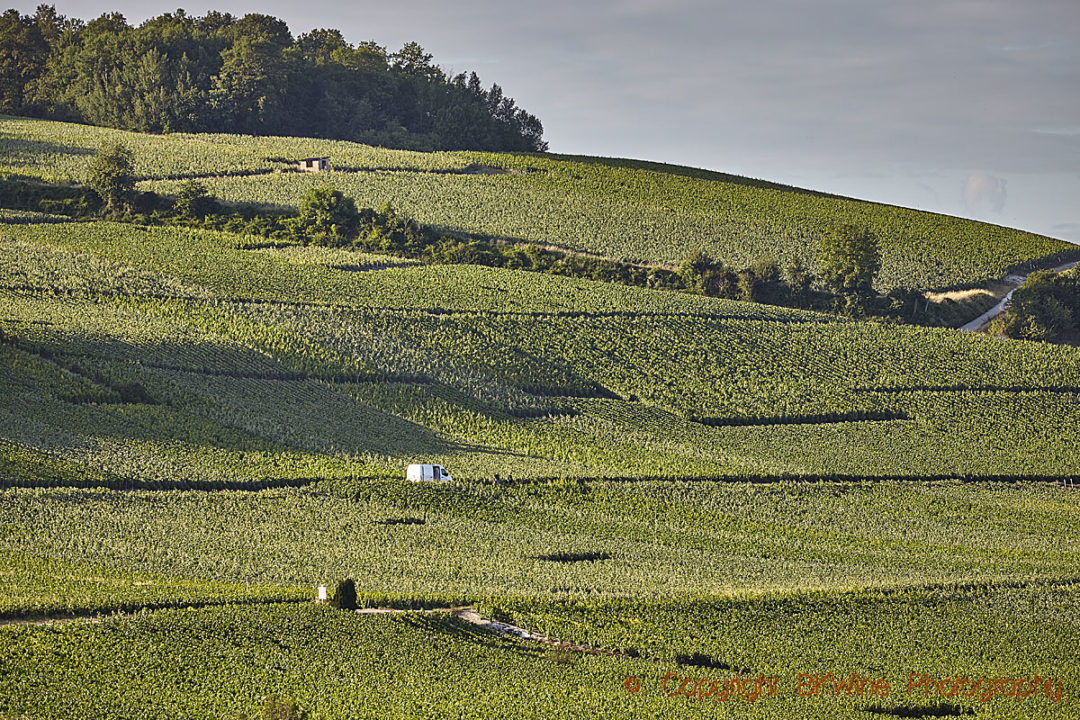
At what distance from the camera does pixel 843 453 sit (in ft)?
215

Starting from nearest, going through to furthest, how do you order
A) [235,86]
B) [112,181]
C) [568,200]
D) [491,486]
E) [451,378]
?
[491,486] → [451,378] → [112,181] → [568,200] → [235,86]

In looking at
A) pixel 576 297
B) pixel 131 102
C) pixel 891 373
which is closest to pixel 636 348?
pixel 576 297

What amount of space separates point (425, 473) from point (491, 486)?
288cm

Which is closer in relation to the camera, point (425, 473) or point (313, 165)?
point (425, 473)

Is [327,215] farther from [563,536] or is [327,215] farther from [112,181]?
[563,536]

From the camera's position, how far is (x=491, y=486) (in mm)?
53844

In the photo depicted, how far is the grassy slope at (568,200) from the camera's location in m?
108

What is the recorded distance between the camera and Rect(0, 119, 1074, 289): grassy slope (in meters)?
108

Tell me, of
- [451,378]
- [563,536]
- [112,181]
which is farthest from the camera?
[112,181]

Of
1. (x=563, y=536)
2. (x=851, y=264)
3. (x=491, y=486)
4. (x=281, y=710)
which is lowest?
(x=281, y=710)

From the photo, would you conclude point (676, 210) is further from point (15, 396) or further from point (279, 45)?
point (15, 396)

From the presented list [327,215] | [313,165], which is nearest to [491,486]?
[327,215]

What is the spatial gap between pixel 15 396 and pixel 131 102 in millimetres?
81647

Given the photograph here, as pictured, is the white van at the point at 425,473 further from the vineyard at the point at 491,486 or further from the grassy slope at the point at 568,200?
the grassy slope at the point at 568,200
